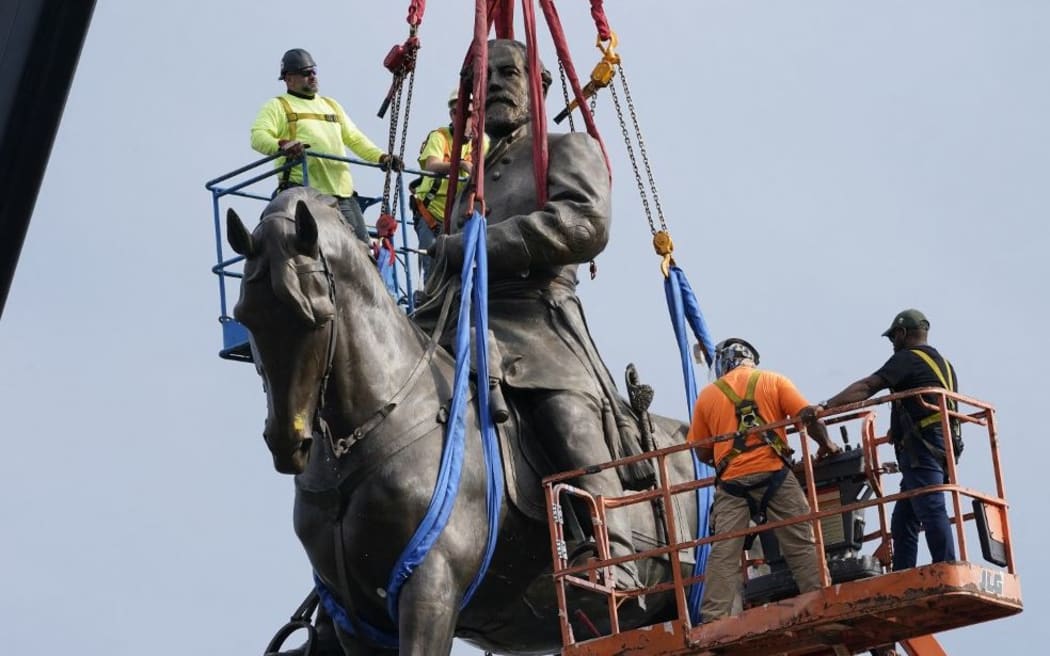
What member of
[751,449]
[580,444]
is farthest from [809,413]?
[580,444]

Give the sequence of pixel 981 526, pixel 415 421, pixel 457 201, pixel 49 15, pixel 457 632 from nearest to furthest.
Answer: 1. pixel 49 15
2. pixel 981 526
3. pixel 415 421
4. pixel 457 632
5. pixel 457 201

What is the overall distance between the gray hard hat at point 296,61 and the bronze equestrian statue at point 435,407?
3.54 metres

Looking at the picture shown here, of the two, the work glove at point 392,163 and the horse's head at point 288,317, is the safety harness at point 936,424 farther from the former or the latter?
the work glove at point 392,163

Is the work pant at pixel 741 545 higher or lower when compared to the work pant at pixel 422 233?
lower

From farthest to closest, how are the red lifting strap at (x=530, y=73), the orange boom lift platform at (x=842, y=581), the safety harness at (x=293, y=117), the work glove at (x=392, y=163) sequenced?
the safety harness at (x=293, y=117) → the work glove at (x=392, y=163) → the red lifting strap at (x=530, y=73) → the orange boom lift platform at (x=842, y=581)

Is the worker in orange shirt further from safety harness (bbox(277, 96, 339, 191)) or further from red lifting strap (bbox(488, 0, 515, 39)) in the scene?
safety harness (bbox(277, 96, 339, 191))

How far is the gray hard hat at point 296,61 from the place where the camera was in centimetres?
2005

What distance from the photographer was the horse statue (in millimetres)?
14094

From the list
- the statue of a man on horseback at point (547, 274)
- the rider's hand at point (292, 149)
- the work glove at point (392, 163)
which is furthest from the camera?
the rider's hand at point (292, 149)

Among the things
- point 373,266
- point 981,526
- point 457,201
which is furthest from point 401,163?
point 981,526

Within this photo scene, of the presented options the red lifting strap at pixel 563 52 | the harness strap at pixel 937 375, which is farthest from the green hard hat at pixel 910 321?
the red lifting strap at pixel 563 52

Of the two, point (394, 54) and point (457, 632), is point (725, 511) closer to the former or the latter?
point (457, 632)

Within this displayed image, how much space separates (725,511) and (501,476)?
5.64 feet

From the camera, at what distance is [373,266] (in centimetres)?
1498
